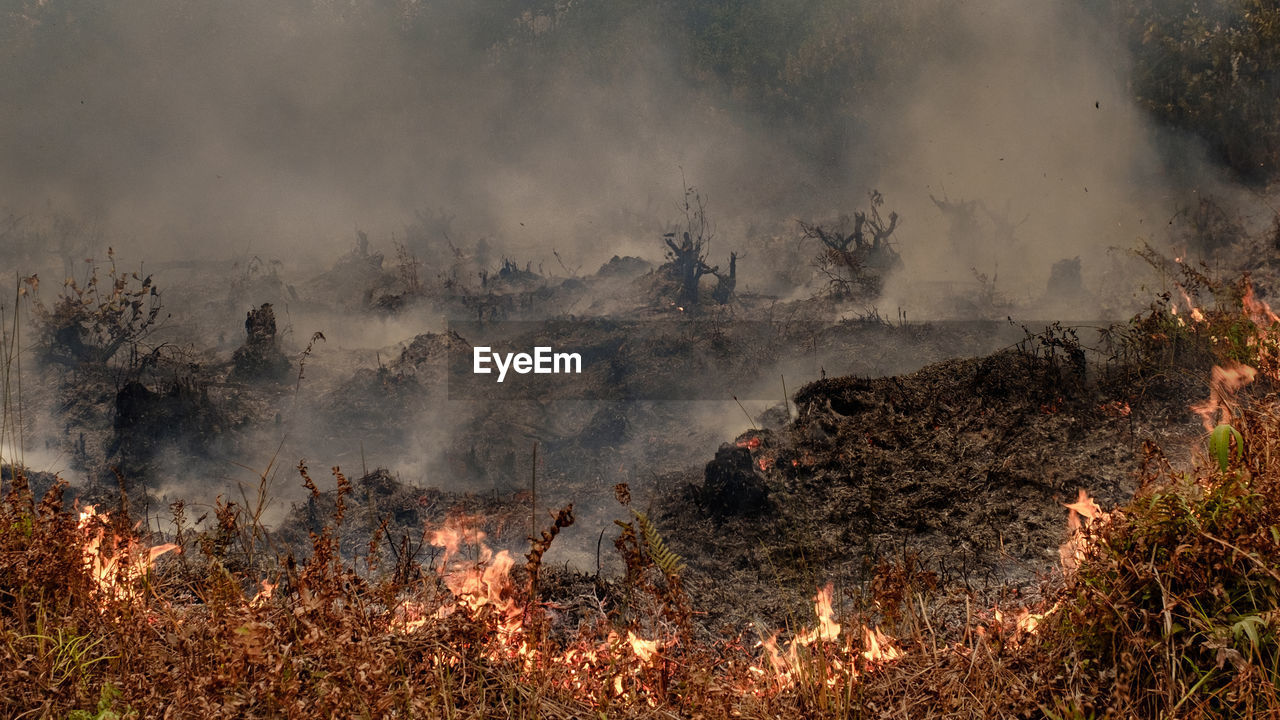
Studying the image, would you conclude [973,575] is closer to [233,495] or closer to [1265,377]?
[1265,377]

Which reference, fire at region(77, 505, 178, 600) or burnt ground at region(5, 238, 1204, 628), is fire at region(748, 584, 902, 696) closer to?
burnt ground at region(5, 238, 1204, 628)

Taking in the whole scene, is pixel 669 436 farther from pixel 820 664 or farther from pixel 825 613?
pixel 820 664

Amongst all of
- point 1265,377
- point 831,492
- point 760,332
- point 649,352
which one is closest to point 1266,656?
point 831,492

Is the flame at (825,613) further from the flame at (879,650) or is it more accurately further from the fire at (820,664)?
the fire at (820,664)

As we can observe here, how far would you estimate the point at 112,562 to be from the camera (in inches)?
159

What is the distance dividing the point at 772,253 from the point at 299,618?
71.6 ft

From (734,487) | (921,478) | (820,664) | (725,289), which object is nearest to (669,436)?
(734,487)

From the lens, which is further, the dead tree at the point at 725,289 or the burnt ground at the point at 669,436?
the dead tree at the point at 725,289

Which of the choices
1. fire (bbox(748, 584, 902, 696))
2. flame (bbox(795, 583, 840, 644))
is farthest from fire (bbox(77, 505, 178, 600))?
flame (bbox(795, 583, 840, 644))

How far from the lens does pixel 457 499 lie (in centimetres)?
891

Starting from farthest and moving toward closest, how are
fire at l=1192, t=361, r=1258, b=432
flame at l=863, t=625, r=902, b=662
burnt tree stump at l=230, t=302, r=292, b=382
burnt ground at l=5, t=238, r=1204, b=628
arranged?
burnt tree stump at l=230, t=302, r=292, b=382, fire at l=1192, t=361, r=1258, b=432, burnt ground at l=5, t=238, r=1204, b=628, flame at l=863, t=625, r=902, b=662

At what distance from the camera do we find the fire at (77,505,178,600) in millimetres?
3754

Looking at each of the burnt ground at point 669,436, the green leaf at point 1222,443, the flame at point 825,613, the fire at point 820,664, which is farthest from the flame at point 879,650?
the burnt ground at point 669,436

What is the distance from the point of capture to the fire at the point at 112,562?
12.3 ft
